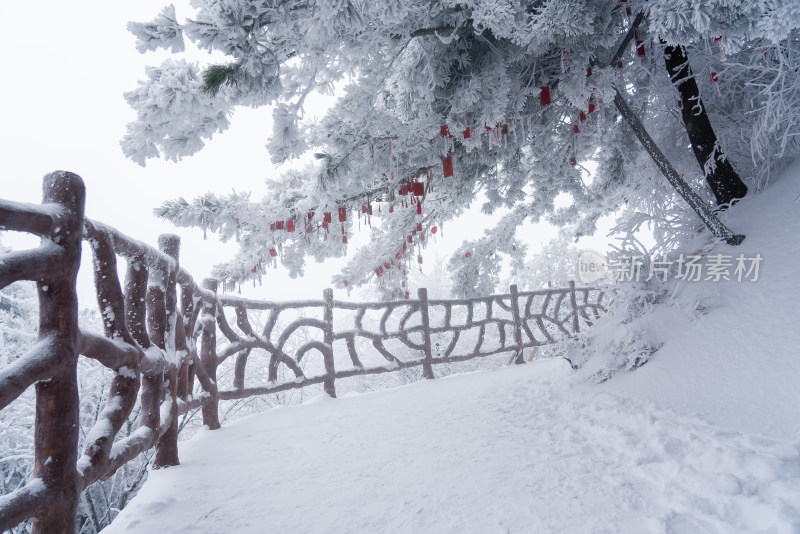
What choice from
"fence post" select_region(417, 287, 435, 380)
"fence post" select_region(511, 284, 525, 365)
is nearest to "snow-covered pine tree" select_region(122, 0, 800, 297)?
"fence post" select_region(417, 287, 435, 380)

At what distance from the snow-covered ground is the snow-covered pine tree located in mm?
1281

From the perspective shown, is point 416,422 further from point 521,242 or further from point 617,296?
point 521,242

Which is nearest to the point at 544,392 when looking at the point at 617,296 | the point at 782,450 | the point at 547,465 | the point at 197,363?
the point at 617,296

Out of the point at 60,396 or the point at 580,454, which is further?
the point at 580,454

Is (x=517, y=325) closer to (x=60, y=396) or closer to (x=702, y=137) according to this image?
(x=702, y=137)

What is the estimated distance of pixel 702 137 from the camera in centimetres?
409

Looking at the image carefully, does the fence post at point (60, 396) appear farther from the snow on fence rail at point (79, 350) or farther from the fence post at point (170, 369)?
the fence post at point (170, 369)

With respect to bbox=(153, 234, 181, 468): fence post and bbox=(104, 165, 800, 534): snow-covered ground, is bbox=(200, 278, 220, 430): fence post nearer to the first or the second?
bbox=(104, 165, 800, 534): snow-covered ground

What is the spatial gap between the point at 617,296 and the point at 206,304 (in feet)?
13.9

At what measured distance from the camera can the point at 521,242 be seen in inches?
340

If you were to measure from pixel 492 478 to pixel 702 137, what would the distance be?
3.97m

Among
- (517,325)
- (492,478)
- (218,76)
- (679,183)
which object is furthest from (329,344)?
(679,183)

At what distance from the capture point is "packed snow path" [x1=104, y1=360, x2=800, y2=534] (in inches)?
71.5

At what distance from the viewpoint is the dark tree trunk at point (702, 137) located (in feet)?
13.0
